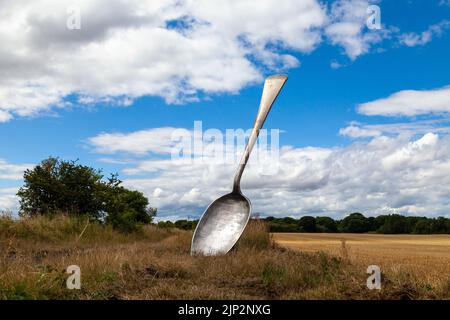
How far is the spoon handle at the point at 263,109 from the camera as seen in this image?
41.2 feet

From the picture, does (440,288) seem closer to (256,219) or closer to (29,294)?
(29,294)

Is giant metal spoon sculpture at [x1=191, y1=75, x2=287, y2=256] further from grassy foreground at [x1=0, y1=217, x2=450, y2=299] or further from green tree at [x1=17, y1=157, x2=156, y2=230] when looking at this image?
green tree at [x1=17, y1=157, x2=156, y2=230]

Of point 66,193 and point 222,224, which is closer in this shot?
point 222,224

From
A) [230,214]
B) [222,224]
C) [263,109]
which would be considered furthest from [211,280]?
[263,109]

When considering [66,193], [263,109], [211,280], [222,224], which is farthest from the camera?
[66,193]

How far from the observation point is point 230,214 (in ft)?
40.4

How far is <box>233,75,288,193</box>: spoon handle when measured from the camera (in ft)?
41.2

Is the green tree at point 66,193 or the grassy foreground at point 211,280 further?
the green tree at point 66,193

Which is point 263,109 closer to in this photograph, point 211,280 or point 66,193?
point 211,280

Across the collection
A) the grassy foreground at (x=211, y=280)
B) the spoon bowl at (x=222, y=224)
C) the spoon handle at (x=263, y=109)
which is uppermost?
the spoon handle at (x=263, y=109)

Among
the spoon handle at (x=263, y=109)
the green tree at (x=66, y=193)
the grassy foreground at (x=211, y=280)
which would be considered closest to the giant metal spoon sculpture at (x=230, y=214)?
the spoon handle at (x=263, y=109)

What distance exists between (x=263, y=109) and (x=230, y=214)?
275cm

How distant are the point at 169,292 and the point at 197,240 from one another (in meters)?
5.14

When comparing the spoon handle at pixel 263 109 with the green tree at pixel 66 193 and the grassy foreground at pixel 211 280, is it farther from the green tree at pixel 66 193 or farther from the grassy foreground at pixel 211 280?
the green tree at pixel 66 193
